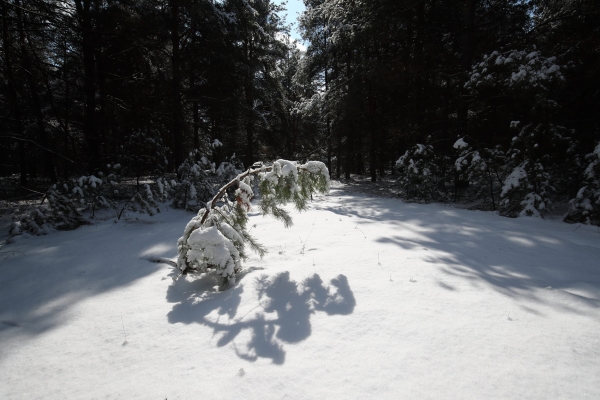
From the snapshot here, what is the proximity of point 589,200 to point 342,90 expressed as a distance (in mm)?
11579

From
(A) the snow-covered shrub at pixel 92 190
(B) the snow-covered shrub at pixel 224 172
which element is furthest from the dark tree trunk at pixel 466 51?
(A) the snow-covered shrub at pixel 92 190

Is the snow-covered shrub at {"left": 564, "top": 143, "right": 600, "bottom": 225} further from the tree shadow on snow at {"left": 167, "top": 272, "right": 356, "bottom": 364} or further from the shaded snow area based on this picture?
the tree shadow on snow at {"left": 167, "top": 272, "right": 356, "bottom": 364}

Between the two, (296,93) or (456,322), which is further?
(296,93)

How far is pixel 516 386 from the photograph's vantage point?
1499 mm

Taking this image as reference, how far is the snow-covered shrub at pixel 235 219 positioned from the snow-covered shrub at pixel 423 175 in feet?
Answer: 23.2

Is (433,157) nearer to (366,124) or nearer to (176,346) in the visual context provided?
(366,124)

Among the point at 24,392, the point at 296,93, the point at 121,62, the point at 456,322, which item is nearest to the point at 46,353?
the point at 24,392

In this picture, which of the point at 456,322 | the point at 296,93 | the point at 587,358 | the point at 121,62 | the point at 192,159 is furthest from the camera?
the point at 296,93

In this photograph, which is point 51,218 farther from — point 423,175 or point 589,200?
point 589,200

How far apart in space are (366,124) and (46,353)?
51.8ft

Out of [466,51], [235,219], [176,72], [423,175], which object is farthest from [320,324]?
[466,51]

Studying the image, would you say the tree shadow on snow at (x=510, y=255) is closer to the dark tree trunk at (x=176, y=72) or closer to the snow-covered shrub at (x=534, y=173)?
the snow-covered shrub at (x=534, y=173)

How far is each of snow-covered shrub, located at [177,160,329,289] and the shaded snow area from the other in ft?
0.88

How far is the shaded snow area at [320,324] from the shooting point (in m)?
1.63
